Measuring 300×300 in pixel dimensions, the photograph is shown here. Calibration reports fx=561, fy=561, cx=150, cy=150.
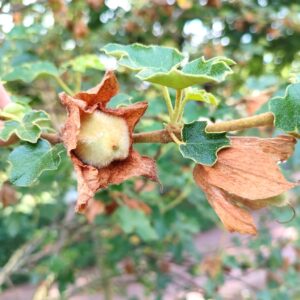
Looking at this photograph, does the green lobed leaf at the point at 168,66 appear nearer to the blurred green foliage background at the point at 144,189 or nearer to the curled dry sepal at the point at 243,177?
the curled dry sepal at the point at 243,177

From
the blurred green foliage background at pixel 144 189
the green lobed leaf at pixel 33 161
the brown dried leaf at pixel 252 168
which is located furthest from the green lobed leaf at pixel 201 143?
the blurred green foliage background at pixel 144 189

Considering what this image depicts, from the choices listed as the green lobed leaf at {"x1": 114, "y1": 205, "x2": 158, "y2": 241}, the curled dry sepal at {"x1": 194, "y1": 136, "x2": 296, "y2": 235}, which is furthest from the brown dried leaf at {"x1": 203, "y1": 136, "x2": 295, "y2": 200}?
the green lobed leaf at {"x1": 114, "y1": 205, "x2": 158, "y2": 241}

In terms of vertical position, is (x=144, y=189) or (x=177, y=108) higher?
(x=177, y=108)

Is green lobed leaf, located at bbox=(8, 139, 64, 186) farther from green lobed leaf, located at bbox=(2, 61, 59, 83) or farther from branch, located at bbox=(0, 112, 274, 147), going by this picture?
green lobed leaf, located at bbox=(2, 61, 59, 83)

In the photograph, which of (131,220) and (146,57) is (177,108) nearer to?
Answer: (146,57)

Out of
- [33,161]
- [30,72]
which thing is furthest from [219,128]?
[30,72]

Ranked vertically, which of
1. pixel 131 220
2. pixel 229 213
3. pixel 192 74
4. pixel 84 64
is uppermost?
pixel 192 74
